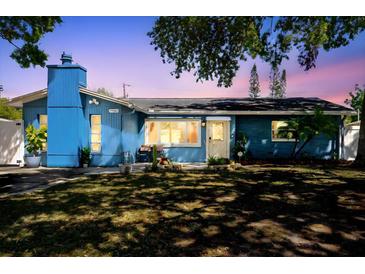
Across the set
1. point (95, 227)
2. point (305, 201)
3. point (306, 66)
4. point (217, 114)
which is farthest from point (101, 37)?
point (306, 66)

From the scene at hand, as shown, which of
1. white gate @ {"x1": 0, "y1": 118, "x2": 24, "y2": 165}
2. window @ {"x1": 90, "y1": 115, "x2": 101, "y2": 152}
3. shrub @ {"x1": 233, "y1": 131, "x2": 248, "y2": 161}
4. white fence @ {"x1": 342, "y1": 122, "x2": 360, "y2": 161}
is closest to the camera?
window @ {"x1": 90, "y1": 115, "x2": 101, "y2": 152}

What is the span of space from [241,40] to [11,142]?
11.7m

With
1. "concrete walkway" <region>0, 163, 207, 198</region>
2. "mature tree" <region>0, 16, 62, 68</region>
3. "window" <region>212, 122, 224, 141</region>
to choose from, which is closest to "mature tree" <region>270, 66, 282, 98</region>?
"window" <region>212, 122, 224, 141</region>

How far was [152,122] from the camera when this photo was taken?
1472 centimetres

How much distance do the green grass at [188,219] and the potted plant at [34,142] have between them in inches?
195

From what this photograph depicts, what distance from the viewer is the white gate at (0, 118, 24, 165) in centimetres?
1327

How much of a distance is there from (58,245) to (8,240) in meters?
0.85

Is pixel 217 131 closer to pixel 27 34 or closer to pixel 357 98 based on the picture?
pixel 27 34

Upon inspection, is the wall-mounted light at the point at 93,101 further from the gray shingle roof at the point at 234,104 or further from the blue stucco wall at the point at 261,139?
the blue stucco wall at the point at 261,139

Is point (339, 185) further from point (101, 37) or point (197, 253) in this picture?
point (101, 37)

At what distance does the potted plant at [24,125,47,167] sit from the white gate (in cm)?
124

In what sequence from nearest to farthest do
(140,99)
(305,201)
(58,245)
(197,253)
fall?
(197,253), (58,245), (305,201), (140,99)

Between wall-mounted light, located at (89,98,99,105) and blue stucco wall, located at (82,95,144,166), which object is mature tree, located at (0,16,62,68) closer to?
wall-mounted light, located at (89,98,99,105)

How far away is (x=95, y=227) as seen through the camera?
472 centimetres
